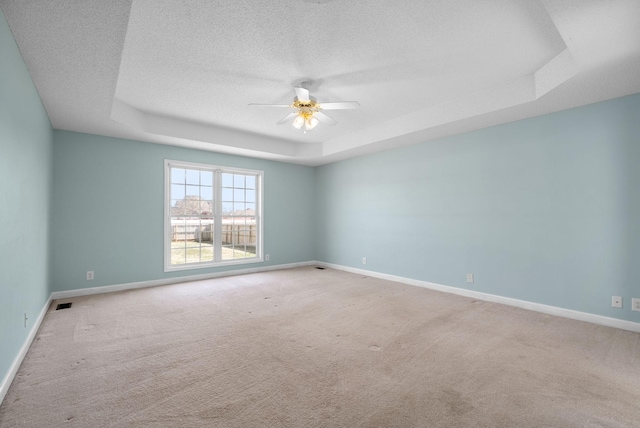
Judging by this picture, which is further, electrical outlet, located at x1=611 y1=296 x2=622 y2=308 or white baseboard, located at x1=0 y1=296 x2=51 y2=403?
electrical outlet, located at x1=611 y1=296 x2=622 y2=308

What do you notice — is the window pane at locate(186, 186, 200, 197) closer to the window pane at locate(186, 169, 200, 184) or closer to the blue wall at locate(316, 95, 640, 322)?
the window pane at locate(186, 169, 200, 184)

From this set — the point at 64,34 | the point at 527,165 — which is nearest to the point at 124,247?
the point at 64,34

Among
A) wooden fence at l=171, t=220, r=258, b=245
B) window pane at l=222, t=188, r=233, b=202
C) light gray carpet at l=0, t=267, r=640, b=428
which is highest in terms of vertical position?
window pane at l=222, t=188, r=233, b=202

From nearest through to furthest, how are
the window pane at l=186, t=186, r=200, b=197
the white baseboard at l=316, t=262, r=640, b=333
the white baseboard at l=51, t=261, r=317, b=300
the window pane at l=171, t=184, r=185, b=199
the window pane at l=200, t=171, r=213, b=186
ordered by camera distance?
the white baseboard at l=316, t=262, r=640, b=333 < the white baseboard at l=51, t=261, r=317, b=300 < the window pane at l=171, t=184, r=185, b=199 < the window pane at l=186, t=186, r=200, b=197 < the window pane at l=200, t=171, r=213, b=186

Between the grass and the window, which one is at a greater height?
the window

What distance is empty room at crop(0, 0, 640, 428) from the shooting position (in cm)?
192

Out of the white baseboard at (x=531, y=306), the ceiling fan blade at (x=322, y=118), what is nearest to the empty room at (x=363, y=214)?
the white baseboard at (x=531, y=306)

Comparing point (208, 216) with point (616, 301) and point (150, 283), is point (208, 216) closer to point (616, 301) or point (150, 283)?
point (150, 283)

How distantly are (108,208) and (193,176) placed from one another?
146 centimetres

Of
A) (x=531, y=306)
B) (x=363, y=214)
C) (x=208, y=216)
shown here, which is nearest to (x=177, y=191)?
(x=208, y=216)

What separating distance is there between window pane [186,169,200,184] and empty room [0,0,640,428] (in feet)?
0.13

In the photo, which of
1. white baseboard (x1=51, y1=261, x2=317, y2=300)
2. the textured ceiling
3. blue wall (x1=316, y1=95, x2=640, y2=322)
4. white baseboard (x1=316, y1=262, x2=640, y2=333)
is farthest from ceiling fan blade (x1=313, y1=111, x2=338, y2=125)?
white baseboard (x1=51, y1=261, x2=317, y2=300)

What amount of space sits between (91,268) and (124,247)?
50 centimetres

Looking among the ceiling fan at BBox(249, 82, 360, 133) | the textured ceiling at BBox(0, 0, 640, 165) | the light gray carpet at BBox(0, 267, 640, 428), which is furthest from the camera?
the ceiling fan at BBox(249, 82, 360, 133)
